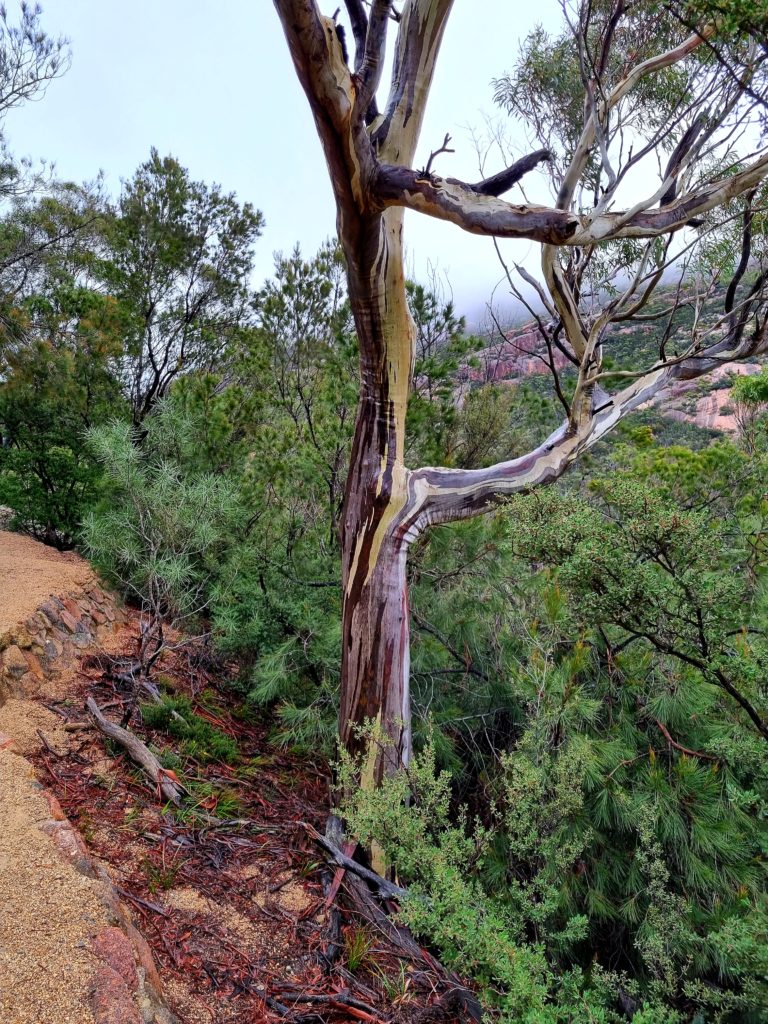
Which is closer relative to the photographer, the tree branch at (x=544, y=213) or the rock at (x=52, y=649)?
the tree branch at (x=544, y=213)

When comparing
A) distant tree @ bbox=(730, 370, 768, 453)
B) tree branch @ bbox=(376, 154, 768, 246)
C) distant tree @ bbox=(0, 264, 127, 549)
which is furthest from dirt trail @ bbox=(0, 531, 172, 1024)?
distant tree @ bbox=(730, 370, 768, 453)

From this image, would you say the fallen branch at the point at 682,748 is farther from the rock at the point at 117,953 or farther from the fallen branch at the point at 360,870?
the rock at the point at 117,953

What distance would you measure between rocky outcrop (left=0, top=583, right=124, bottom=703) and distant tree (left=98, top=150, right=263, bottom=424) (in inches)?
112

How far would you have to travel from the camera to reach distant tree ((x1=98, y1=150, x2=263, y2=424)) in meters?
7.53

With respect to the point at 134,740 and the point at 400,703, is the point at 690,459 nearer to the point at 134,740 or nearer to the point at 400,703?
the point at 400,703

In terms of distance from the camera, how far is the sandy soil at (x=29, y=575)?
13.2ft

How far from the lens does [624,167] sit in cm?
438

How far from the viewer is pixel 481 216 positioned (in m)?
2.63

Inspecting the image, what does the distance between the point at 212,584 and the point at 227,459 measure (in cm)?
126

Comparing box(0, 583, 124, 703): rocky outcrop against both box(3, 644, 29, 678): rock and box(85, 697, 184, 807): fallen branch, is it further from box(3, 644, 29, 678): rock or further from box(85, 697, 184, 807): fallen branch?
box(85, 697, 184, 807): fallen branch

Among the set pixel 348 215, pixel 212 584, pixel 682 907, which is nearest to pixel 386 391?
pixel 348 215

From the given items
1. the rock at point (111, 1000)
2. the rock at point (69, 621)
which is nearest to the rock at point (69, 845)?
the rock at point (111, 1000)

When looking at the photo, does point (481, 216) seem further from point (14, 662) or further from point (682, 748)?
point (14, 662)

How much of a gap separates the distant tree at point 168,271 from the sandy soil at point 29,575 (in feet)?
6.43
